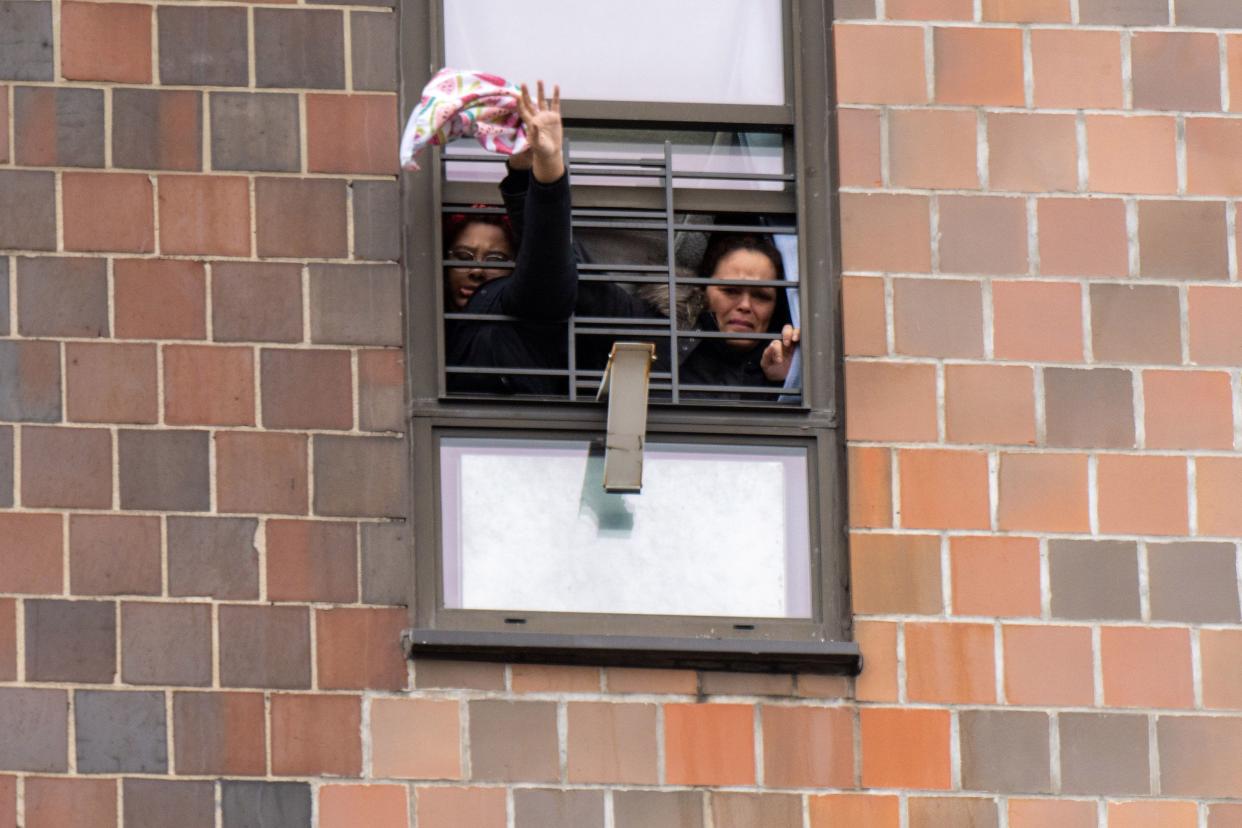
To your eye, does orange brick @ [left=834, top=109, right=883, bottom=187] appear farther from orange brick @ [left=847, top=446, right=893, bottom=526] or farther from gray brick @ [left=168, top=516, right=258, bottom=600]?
gray brick @ [left=168, top=516, right=258, bottom=600]

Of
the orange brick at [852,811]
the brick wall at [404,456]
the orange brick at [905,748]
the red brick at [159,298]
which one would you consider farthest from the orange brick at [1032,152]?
the red brick at [159,298]

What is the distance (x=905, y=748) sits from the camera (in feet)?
26.9

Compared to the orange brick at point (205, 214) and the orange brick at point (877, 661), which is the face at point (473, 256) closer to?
the orange brick at point (205, 214)

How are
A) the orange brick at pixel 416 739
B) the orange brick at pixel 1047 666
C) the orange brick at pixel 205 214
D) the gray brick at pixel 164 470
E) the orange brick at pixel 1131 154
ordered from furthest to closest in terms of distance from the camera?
the orange brick at pixel 1131 154 < the orange brick at pixel 205 214 < the orange brick at pixel 1047 666 < the gray brick at pixel 164 470 < the orange brick at pixel 416 739

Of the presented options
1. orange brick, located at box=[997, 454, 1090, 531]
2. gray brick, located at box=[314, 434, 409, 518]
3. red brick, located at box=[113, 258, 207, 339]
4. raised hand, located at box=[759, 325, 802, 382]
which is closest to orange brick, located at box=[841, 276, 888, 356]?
raised hand, located at box=[759, 325, 802, 382]

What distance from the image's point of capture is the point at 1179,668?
8.34 meters

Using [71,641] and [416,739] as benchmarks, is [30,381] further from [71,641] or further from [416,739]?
[416,739]

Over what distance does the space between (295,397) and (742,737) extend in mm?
1487

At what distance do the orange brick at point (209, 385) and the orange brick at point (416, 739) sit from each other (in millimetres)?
866

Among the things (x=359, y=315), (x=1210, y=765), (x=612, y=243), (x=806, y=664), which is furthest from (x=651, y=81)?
(x=1210, y=765)

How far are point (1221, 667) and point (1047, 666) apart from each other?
1.57 ft

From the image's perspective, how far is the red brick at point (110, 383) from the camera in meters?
8.23

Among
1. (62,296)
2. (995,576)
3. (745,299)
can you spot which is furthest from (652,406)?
(62,296)

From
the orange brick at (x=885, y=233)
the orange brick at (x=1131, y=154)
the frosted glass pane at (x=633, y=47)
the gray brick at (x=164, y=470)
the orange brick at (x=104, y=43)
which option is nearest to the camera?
the gray brick at (x=164, y=470)
